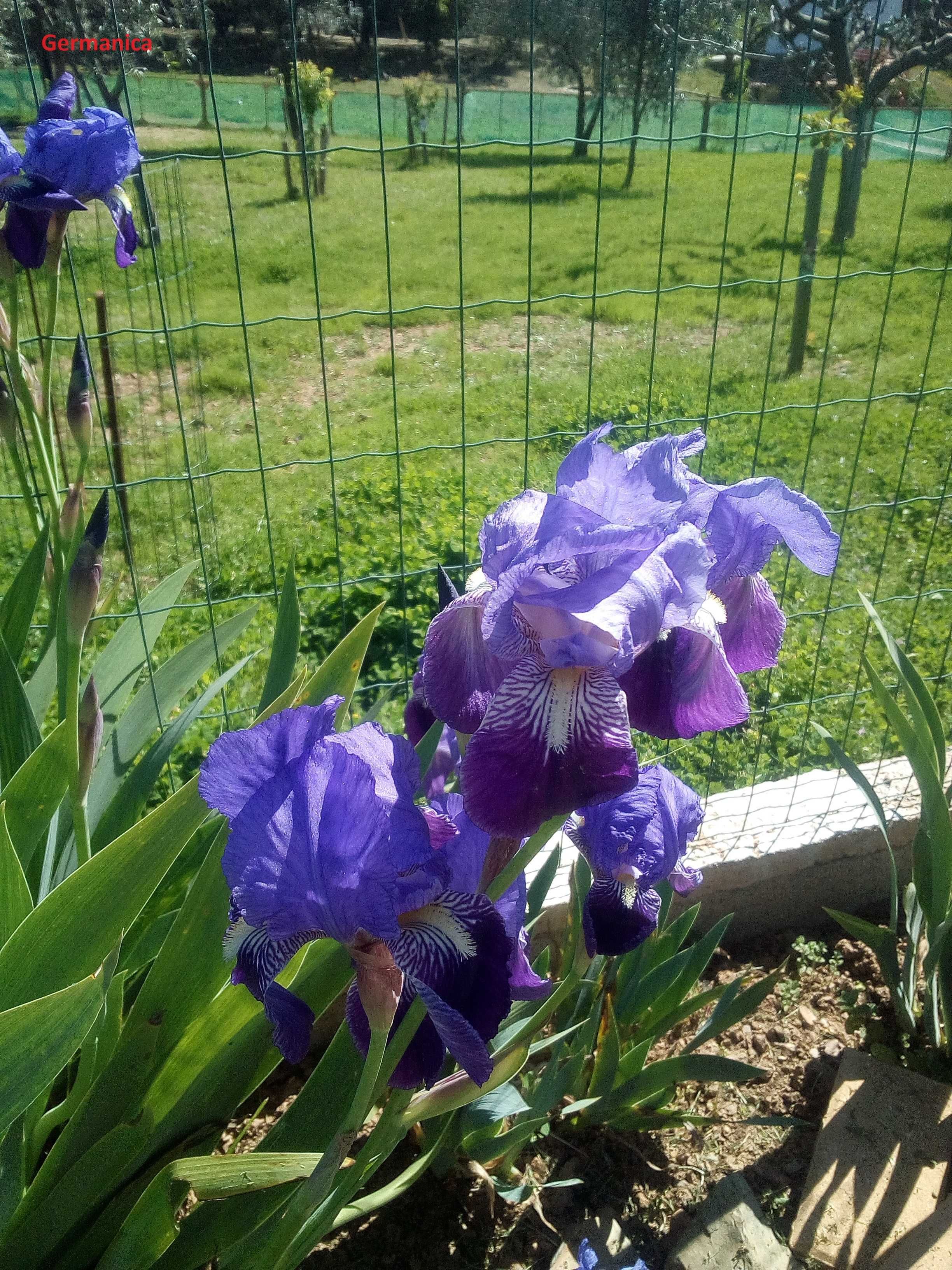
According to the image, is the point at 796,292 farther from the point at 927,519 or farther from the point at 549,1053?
the point at 549,1053

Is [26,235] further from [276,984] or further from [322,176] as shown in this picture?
[322,176]

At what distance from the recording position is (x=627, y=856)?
1.08 metres

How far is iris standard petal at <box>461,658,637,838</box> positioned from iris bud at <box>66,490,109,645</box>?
2.63 feet

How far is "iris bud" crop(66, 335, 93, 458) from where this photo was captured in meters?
1.71

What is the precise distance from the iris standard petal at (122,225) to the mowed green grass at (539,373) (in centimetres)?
33

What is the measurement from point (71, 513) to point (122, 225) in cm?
58

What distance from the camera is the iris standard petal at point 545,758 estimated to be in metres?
0.78

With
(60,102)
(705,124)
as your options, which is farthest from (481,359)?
(60,102)

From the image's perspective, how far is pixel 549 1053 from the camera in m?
2.00

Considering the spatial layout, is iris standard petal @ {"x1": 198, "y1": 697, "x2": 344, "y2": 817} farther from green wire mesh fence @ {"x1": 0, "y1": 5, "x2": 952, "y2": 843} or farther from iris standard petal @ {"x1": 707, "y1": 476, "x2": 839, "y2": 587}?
green wire mesh fence @ {"x1": 0, "y1": 5, "x2": 952, "y2": 843}

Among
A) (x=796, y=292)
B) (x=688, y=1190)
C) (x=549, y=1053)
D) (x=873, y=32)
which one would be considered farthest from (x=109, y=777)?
(x=796, y=292)

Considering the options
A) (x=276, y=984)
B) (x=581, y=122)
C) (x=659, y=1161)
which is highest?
(x=581, y=122)

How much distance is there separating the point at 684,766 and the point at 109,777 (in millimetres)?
1622

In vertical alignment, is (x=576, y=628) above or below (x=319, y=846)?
above
